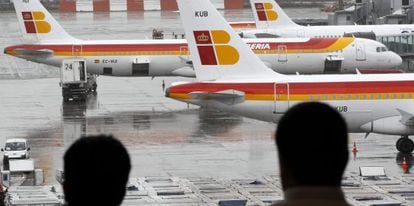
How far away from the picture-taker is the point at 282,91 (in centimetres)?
4259

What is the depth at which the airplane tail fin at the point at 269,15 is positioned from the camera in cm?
8846

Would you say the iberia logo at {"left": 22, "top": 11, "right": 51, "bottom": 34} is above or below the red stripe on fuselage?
above

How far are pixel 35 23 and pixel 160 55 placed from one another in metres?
8.54

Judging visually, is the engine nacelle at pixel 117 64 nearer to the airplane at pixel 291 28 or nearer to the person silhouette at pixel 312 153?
the airplane at pixel 291 28

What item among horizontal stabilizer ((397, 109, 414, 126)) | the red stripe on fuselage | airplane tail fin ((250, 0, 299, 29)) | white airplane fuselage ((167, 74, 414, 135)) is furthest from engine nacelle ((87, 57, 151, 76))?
horizontal stabilizer ((397, 109, 414, 126))

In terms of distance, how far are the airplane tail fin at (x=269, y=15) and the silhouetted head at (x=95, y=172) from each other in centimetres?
8261

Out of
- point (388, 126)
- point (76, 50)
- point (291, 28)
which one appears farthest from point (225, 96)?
point (291, 28)

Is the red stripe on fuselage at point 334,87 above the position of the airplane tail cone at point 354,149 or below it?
above

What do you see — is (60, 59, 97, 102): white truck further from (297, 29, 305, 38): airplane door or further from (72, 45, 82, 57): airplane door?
(297, 29, 305, 38): airplane door

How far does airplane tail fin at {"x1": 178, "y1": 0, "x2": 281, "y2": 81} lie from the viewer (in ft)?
147

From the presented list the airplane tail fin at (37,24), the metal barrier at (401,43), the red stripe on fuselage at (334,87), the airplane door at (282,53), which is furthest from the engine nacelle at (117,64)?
the red stripe on fuselage at (334,87)

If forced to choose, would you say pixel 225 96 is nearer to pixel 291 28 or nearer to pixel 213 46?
pixel 213 46

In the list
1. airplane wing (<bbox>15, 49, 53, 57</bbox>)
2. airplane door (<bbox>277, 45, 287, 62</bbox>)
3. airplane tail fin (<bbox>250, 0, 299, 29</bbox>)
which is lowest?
airplane door (<bbox>277, 45, 287, 62</bbox>)

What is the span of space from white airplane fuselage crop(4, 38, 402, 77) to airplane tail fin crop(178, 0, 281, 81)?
2174cm
